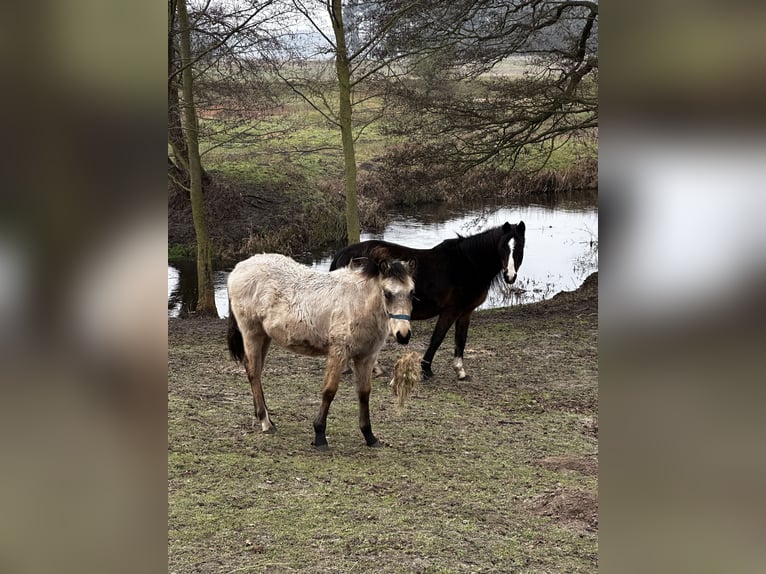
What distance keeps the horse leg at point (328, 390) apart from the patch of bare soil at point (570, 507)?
1622mm

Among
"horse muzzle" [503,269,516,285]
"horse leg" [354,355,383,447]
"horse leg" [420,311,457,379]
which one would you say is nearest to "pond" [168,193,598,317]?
"horse leg" [420,311,457,379]

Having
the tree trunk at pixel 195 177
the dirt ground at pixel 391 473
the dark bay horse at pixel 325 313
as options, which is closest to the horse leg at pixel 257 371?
the dark bay horse at pixel 325 313

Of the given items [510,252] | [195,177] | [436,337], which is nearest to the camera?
[510,252]

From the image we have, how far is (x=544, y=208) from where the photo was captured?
53.5 feet

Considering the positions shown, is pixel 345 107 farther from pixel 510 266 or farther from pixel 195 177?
pixel 510 266

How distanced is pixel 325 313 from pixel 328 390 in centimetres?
58

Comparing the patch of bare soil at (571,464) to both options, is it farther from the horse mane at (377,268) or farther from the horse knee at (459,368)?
the horse knee at (459,368)

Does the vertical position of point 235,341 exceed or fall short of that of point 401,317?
it falls short

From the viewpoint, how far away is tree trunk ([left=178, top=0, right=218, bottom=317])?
9.85m

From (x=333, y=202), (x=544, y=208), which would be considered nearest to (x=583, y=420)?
(x=544, y=208)

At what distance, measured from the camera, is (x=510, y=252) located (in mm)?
7285

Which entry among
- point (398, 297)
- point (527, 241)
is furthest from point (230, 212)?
point (398, 297)

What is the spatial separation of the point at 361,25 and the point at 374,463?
702cm

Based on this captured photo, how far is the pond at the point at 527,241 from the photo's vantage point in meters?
12.6
